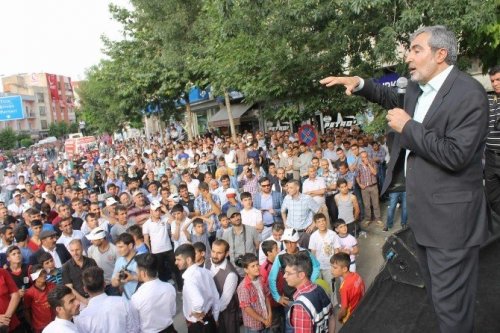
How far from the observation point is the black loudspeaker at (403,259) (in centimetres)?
314

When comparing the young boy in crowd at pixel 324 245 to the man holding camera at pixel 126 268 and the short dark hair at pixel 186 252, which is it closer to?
the short dark hair at pixel 186 252

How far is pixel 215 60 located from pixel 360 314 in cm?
1139

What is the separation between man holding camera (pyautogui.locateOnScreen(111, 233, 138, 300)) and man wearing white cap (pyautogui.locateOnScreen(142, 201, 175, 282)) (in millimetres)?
1345

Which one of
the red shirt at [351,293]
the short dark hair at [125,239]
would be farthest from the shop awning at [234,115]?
the red shirt at [351,293]

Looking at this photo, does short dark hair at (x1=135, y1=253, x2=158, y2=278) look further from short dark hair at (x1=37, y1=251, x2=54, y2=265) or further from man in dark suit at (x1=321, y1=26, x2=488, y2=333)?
man in dark suit at (x1=321, y1=26, x2=488, y2=333)

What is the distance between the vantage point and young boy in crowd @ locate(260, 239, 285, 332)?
188 inches

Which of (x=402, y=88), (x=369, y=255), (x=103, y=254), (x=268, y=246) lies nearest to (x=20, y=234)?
(x=103, y=254)

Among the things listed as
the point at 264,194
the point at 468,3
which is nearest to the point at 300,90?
the point at 264,194

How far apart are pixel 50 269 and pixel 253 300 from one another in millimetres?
2615

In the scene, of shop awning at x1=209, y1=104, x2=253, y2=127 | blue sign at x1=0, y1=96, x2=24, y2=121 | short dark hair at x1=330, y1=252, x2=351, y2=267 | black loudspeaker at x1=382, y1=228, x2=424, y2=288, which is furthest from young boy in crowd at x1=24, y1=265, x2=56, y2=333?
blue sign at x1=0, y1=96, x2=24, y2=121

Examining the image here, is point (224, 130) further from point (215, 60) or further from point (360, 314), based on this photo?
point (360, 314)

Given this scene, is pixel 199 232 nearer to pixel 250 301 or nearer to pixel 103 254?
pixel 103 254

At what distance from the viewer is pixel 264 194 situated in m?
7.70

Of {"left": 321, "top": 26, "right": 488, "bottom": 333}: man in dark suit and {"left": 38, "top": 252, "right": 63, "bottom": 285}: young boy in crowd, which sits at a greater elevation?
{"left": 321, "top": 26, "right": 488, "bottom": 333}: man in dark suit
